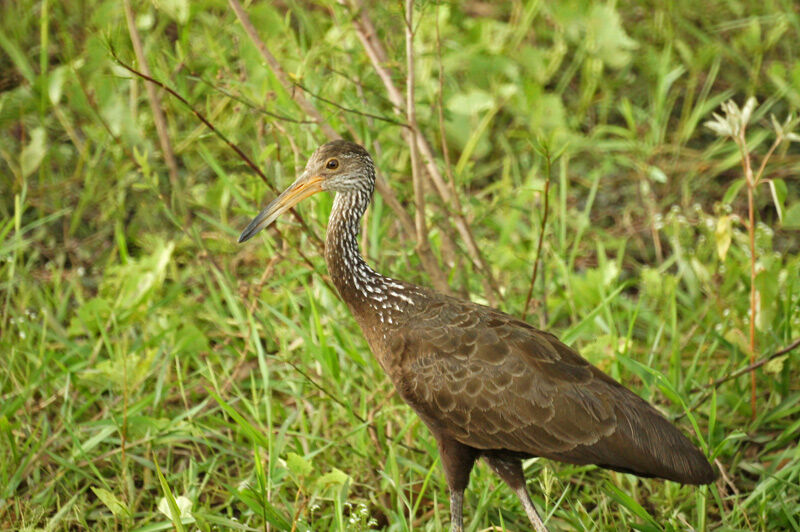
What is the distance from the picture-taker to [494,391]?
3227mm

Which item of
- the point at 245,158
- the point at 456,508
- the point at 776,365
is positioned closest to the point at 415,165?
the point at 245,158

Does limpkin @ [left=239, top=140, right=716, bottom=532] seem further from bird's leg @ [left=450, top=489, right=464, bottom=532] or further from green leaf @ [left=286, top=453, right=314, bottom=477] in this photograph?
green leaf @ [left=286, top=453, right=314, bottom=477]

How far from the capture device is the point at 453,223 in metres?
4.62

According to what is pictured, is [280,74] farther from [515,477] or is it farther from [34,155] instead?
[34,155]

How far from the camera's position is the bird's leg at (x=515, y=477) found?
10.7ft

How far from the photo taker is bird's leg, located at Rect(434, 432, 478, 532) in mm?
3320

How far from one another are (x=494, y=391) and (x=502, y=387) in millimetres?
30

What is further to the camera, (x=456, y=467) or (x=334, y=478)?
(x=456, y=467)

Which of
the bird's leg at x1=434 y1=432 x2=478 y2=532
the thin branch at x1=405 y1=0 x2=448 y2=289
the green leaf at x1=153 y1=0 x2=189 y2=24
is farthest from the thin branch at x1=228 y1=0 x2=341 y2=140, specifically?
the bird's leg at x1=434 y1=432 x2=478 y2=532

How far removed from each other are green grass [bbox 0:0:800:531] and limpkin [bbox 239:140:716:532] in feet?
0.67

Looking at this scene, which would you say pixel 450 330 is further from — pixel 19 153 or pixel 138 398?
pixel 19 153

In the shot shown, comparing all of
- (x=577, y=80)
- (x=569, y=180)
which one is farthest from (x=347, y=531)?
(x=577, y=80)

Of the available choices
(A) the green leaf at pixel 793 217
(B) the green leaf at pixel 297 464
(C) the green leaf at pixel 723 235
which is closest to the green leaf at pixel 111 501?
(B) the green leaf at pixel 297 464

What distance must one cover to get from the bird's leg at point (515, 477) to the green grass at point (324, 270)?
0.09 m
